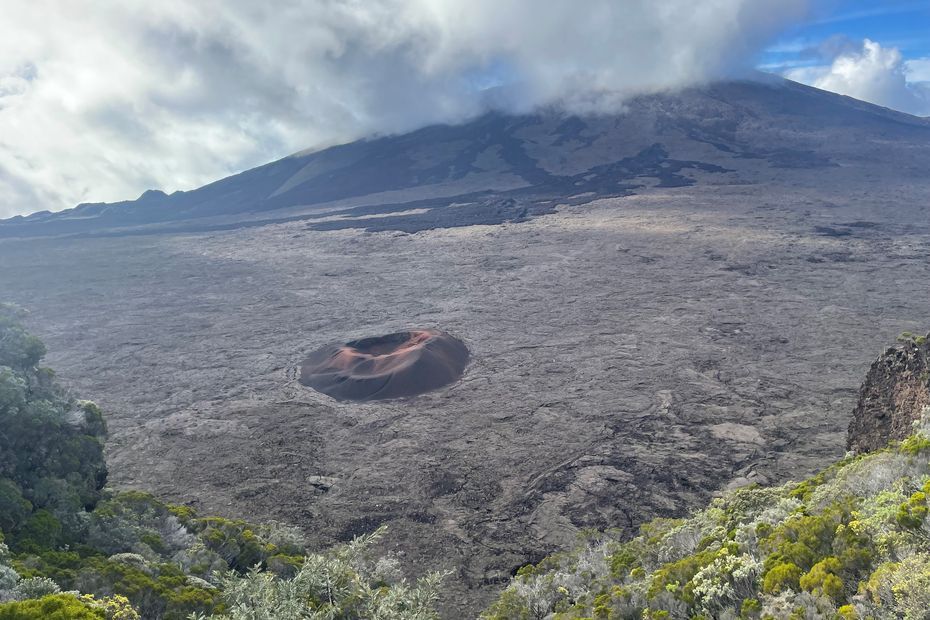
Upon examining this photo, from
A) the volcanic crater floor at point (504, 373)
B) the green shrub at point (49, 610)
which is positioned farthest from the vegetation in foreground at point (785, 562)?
the green shrub at point (49, 610)

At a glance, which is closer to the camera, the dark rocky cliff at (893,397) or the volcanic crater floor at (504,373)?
the dark rocky cliff at (893,397)

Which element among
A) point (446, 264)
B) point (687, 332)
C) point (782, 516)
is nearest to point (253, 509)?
point (782, 516)

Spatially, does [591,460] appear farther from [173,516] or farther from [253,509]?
[173,516]

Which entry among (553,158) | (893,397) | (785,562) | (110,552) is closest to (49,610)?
(110,552)

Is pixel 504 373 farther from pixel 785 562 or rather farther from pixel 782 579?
pixel 782 579

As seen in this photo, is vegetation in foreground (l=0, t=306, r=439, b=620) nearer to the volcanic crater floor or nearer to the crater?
the volcanic crater floor

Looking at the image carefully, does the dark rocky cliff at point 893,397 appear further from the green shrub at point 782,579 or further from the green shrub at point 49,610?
the green shrub at point 49,610

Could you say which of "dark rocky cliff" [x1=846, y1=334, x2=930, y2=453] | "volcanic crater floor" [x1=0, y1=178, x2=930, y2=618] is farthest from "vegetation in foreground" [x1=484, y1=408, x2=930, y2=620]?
"volcanic crater floor" [x1=0, y1=178, x2=930, y2=618]
